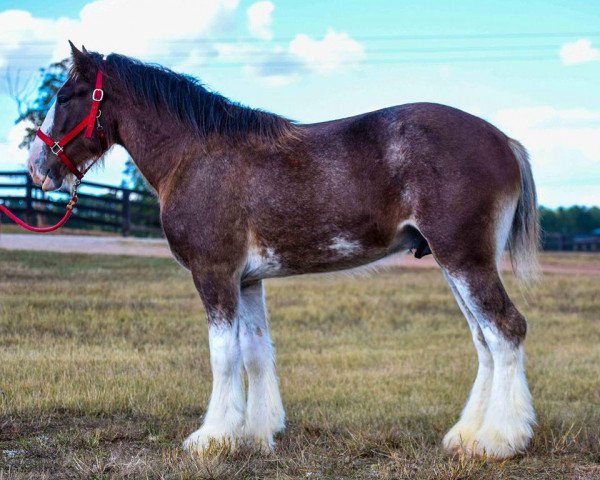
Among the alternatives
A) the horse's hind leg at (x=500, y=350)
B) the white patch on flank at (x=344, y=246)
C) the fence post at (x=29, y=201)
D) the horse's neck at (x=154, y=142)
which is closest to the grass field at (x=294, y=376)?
the horse's hind leg at (x=500, y=350)

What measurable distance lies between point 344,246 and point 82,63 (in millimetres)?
2578

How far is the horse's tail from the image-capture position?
5.96m

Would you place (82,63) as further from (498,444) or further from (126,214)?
(126,214)

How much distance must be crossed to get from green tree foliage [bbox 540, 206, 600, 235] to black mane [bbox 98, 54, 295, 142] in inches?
2912

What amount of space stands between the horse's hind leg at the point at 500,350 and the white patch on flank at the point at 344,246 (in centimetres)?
70

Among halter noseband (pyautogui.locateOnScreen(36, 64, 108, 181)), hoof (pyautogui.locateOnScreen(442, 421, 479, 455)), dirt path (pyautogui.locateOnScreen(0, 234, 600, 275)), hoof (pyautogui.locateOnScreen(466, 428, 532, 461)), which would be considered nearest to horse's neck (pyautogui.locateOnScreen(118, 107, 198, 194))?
halter noseband (pyautogui.locateOnScreen(36, 64, 108, 181))

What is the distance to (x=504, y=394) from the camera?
5.53 m

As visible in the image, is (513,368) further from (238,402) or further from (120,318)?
(120,318)

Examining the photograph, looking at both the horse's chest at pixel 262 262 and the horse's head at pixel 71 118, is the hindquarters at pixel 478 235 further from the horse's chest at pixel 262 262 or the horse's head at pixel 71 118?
the horse's head at pixel 71 118

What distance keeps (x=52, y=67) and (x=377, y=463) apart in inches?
1256

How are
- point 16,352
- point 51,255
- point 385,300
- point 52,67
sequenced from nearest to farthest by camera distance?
1. point 16,352
2. point 385,300
3. point 51,255
4. point 52,67

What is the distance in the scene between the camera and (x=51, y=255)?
21.0m

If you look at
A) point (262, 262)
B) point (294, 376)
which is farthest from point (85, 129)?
point (294, 376)

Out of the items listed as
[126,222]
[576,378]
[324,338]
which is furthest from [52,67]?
[576,378]
